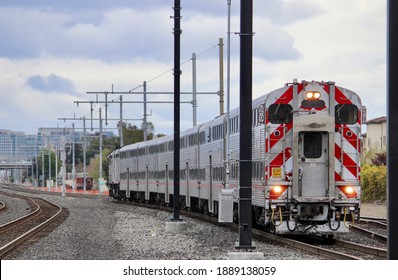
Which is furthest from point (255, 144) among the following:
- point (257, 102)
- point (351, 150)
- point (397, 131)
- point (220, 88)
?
point (220, 88)

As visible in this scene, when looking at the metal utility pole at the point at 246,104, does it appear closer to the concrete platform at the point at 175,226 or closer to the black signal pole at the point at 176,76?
the concrete platform at the point at 175,226

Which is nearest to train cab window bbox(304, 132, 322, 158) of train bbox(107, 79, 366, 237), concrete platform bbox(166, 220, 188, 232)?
train bbox(107, 79, 366, 237)

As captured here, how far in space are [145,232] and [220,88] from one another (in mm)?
17611

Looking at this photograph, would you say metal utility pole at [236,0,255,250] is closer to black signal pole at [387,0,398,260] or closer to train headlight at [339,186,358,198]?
black signal pole at [387,0,398,260]

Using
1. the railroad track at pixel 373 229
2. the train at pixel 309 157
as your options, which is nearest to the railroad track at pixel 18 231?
the train at pixel 309 157

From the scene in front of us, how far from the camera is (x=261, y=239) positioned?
22688 mm

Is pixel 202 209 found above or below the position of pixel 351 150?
below

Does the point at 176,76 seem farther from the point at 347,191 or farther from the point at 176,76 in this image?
the point at 347,191

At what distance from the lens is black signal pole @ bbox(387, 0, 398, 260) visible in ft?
34.3

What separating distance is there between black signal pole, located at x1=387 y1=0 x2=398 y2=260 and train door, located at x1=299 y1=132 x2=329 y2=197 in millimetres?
9949

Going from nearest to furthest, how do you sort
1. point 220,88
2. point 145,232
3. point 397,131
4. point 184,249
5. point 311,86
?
point 397,131 → point 184,249 → point 311,86 → point 145,232 → point 220,88

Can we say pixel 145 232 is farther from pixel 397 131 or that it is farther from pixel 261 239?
pixel 397 131

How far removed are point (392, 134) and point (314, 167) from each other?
10188 millimetres

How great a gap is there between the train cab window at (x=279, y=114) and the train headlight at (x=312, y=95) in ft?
1.60
